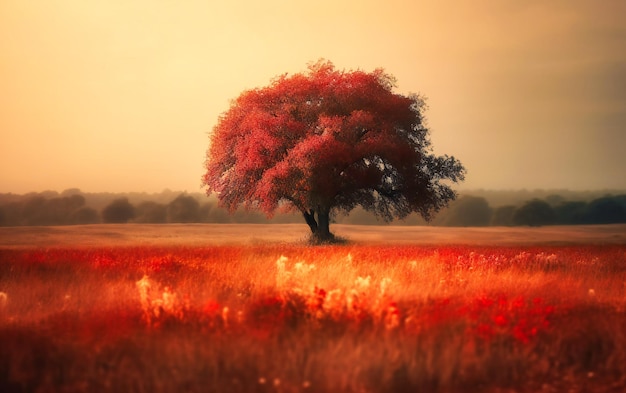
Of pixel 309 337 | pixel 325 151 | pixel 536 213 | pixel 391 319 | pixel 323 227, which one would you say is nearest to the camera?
pixel 309 337

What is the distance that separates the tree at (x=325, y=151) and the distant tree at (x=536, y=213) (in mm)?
23694

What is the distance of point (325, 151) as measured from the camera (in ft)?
93.0

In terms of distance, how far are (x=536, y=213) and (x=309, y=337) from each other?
4943cm

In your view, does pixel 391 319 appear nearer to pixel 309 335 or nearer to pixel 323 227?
pixel 309 335

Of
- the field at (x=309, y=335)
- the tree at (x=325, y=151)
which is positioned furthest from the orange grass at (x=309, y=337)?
the tree at (x=325, y=151)

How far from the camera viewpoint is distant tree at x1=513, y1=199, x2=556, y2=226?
53250 mm

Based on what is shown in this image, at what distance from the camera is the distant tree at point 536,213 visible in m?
53.2

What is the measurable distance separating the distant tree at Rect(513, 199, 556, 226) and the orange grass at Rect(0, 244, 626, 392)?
40.7 meters

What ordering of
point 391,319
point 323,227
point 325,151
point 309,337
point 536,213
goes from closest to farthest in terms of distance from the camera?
point 309,337 < point 391,319 < point 325,151 < point 323,227 < point 536,213

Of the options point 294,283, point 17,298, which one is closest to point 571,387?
point 294,283

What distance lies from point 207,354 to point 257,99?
24798 millimetres

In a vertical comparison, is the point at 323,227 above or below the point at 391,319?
above

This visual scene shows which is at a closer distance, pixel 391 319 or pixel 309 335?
pixel 309 335

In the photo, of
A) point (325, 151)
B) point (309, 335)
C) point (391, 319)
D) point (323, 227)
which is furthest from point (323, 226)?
point (309, 335)
